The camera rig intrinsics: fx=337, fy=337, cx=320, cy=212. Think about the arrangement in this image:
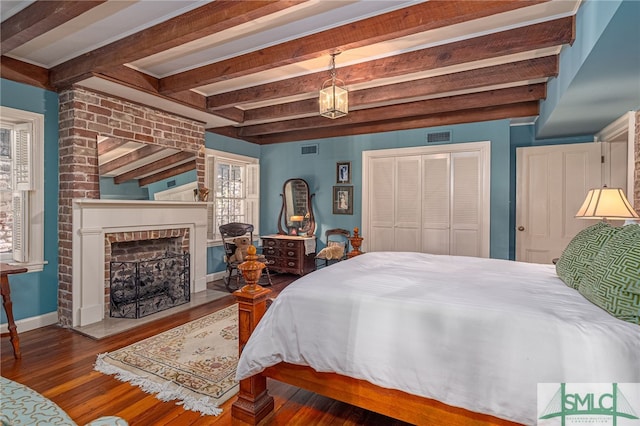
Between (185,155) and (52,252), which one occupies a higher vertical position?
(185,155)

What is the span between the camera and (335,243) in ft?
18.0

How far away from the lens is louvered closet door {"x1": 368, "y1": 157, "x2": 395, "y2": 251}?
526 cm

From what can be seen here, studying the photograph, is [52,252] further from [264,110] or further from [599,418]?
[599,418]

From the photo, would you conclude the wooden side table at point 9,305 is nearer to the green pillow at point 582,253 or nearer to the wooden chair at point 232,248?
the wooden chair at point 232,248

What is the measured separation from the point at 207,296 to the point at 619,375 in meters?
4.17

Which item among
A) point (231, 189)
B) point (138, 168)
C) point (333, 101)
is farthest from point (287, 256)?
point (333, 101)

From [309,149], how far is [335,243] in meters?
1.72

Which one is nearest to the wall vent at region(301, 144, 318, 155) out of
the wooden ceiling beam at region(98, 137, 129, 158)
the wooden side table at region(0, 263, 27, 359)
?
the wooden ceiling beam at region(98, 137, 129, 158)

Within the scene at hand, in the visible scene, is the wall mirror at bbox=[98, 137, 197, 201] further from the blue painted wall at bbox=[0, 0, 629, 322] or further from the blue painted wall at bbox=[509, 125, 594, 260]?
the blue painted wall at bbox=[509, 125, 594, 260]

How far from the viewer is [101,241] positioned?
359 cm

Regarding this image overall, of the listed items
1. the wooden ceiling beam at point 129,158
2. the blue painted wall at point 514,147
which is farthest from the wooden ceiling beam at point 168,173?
the blue painted wall at point 514,147

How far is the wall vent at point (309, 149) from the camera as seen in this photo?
5844 mm

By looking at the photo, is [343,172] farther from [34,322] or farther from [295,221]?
[34,322]

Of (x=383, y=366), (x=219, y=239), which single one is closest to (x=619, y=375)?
(x=383, y=366)
